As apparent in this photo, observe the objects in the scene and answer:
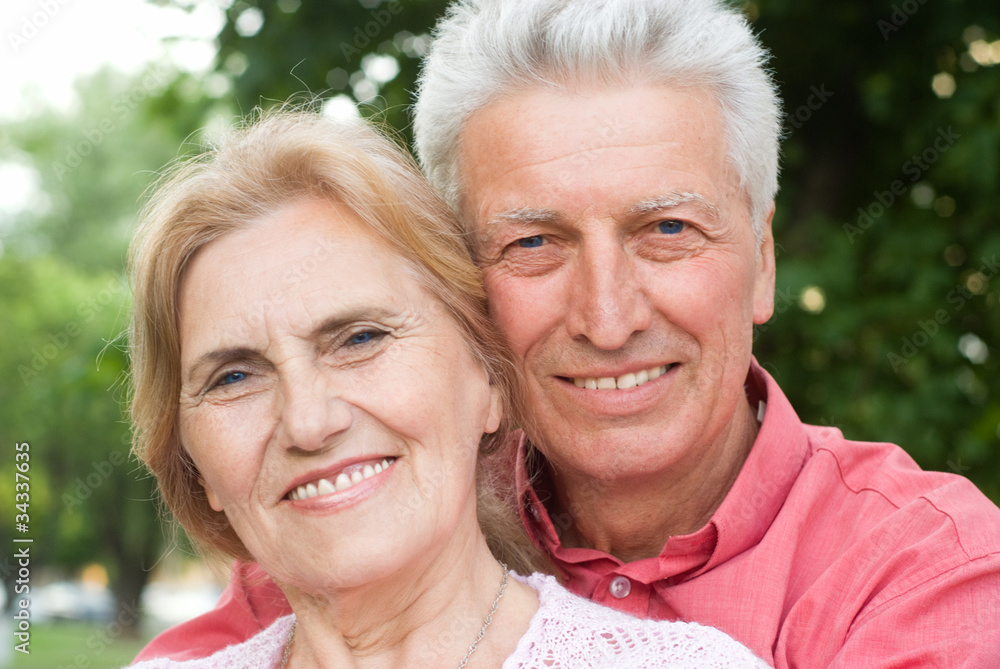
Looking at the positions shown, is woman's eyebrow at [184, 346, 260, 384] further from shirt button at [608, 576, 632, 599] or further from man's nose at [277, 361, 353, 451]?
shirt button at [608, 576, 632, 599]

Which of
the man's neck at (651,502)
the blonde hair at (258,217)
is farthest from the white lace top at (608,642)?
the blonde hair at (258,217)

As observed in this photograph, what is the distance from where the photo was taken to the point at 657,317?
7.86 ft

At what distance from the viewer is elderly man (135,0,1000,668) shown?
2.29 meters

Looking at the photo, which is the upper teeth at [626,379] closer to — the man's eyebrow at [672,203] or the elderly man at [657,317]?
the elderly man at [657,317]

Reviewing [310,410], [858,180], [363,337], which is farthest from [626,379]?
[858,180]

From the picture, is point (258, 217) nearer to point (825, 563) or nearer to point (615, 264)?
point (615, 264)

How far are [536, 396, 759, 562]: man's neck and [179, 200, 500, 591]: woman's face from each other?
1.97 ft

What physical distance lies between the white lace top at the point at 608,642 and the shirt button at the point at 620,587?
0.62 ft

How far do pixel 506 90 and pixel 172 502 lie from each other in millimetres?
1302

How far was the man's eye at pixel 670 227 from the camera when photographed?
7.82ft

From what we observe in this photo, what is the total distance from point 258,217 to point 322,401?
1.44 ft

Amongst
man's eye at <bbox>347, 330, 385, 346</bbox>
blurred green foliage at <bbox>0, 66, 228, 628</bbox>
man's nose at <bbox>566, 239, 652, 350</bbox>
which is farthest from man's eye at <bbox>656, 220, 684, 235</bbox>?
blurred green foliage at <bbox>0, 66, 228, 628</bbox>

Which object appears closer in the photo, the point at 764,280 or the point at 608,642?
the point at 608,642

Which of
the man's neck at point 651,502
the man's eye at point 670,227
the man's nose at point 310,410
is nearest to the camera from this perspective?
the man's nose at point 310,410
